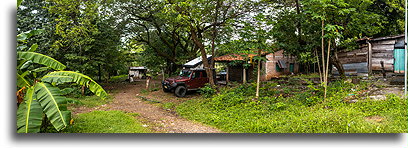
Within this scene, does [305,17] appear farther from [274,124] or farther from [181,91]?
[181,91]

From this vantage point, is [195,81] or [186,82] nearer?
[186,82]

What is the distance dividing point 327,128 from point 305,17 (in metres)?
3.18

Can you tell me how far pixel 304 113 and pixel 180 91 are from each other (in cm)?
447

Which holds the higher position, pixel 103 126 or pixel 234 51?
pixel 234 51

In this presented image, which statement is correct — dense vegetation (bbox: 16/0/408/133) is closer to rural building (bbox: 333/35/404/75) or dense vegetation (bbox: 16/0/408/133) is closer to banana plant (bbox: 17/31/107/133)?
banana plant (bbox: 17/31/107/133)

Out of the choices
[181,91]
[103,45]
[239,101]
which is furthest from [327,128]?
[103,45]

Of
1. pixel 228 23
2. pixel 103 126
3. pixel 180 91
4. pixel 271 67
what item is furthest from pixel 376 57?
pixel 103 126

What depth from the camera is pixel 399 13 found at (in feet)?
16.2

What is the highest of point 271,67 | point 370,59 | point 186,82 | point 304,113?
point 370,59

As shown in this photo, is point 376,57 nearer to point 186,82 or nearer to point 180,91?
point 186,82

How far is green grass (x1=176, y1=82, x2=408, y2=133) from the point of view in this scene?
287cm

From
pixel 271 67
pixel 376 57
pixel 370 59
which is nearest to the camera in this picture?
pixel 376 57

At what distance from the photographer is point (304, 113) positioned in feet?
12.0

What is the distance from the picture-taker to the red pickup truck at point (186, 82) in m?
7.28
